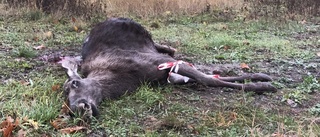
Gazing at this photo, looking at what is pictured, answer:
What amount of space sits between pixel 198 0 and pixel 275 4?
222 centimetres

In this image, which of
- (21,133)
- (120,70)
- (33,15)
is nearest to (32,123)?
(21,133)

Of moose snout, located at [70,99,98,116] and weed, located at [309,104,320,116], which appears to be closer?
moose snout, located at [70,99,98,116]

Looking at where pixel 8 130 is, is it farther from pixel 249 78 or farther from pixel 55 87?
pixel 249 78

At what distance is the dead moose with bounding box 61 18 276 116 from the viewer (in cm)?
398

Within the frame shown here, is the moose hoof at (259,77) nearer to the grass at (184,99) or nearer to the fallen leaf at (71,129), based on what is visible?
the grass at (184,99)

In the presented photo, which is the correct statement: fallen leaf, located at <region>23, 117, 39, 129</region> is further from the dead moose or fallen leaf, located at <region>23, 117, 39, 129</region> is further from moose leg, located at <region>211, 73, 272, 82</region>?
moose leg, located at <region>211, 73, 272, 82</region>

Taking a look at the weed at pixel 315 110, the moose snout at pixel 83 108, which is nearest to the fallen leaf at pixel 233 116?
the weed at pixel 315 110

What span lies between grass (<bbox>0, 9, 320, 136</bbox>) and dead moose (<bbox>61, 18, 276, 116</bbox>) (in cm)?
11

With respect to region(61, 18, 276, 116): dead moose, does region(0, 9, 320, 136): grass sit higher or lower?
lower

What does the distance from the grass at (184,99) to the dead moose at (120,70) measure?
11cm

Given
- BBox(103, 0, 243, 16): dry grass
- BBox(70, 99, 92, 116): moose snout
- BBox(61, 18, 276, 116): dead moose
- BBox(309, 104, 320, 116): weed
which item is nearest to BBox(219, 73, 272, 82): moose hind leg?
BBox(61, 18, 276, 116): dead moose

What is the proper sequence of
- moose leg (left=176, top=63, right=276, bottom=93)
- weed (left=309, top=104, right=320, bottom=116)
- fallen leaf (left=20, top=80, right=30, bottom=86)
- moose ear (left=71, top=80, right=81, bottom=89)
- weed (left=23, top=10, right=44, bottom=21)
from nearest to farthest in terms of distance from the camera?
1. moose ear (left=71, top=80, right=81, bottom=89)
2. weed (left=309, top=104, right=320, bottom=116)
3. fallen leaf (left=20, top=80, right=30, bottom=86)
4. moose leg (left=176, top=63, right=276, bottom=93)
5. weed (left=23, top=10, right=44, bottom=21)

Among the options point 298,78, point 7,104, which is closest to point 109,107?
point 7,104

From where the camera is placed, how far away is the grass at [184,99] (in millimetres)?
3551
